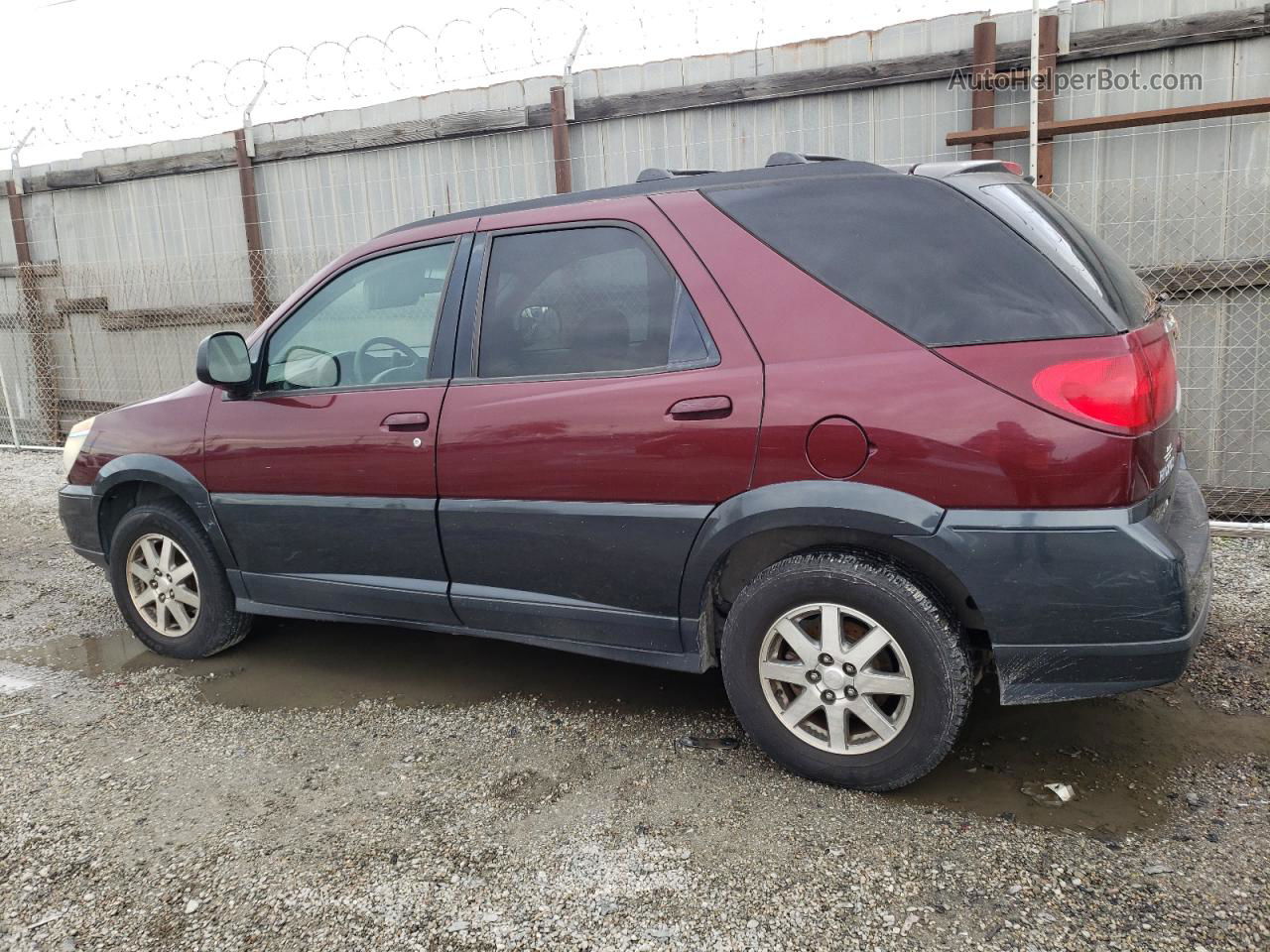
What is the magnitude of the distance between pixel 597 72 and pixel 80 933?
6.21 metres

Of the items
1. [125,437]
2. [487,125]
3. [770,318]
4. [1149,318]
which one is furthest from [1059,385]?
[487,125]

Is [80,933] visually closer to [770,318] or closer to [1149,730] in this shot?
[770,318]

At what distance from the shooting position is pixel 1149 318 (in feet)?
9.43

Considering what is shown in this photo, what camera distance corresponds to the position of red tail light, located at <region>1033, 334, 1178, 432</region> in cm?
246

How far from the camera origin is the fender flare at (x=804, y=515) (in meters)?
2.63

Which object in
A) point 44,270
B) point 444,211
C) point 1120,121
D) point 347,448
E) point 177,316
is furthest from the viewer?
point 44,270

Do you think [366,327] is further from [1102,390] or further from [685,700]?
[1102,390]

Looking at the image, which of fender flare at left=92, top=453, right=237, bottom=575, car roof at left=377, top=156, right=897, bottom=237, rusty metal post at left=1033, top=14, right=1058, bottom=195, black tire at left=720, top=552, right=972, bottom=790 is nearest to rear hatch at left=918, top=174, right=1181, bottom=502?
car roof at left=377, top=156, right=897, bottom=237

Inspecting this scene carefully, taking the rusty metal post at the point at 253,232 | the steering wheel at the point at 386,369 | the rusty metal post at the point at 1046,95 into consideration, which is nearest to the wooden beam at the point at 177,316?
the rusty metal post at the point at 253,232

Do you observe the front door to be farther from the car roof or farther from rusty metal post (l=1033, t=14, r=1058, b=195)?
rusty metal post (l=1033, t=14, r=1058, b=195)

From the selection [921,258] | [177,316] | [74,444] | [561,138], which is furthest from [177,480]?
[177,316]

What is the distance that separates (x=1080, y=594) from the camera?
2.51 metres

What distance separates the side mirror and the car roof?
42.6 inches

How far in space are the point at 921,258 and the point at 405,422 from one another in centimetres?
182
